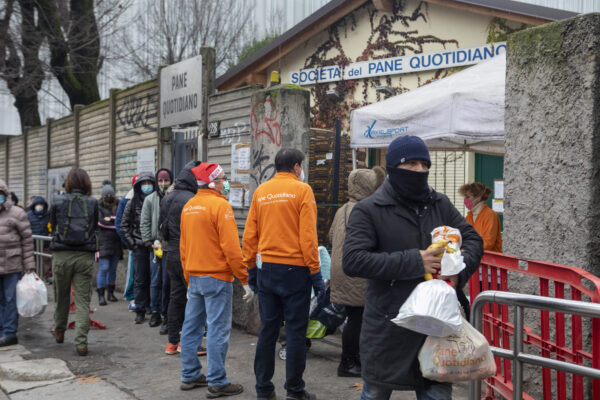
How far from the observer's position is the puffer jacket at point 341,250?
5.20 meters

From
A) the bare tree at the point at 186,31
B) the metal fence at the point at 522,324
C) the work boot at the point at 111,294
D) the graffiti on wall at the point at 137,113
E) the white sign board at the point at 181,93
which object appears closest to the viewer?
the metal fence at the point at 522,324

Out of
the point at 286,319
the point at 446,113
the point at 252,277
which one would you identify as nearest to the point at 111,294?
the point at 252,277

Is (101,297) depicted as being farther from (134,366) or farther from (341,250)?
(341,250)

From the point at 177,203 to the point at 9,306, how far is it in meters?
2.38

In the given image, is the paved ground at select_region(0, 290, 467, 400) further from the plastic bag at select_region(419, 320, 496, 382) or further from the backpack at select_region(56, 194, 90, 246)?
the plastic bag at select_region(419, 320, 496, 382)

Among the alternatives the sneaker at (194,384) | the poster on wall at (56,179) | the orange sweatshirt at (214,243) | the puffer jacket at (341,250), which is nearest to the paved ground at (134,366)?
the sneaker at (194,384)

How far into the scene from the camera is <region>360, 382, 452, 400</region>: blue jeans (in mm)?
2934

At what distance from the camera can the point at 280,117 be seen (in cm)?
684

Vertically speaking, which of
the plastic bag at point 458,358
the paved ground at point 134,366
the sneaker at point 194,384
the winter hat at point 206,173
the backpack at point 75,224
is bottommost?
the paved ground at point 134,366

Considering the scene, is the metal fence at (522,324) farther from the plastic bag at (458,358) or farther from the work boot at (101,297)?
the work boot at (101,297)

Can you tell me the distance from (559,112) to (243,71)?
13.4 m

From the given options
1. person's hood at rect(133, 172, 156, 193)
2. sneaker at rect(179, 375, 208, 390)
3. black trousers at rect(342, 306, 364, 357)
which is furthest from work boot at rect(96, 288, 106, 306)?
black trousers at rect(342, 306, 364, 357)

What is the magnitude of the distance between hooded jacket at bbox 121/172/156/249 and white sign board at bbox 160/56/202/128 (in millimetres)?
1431

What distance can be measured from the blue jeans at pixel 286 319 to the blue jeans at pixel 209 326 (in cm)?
40
